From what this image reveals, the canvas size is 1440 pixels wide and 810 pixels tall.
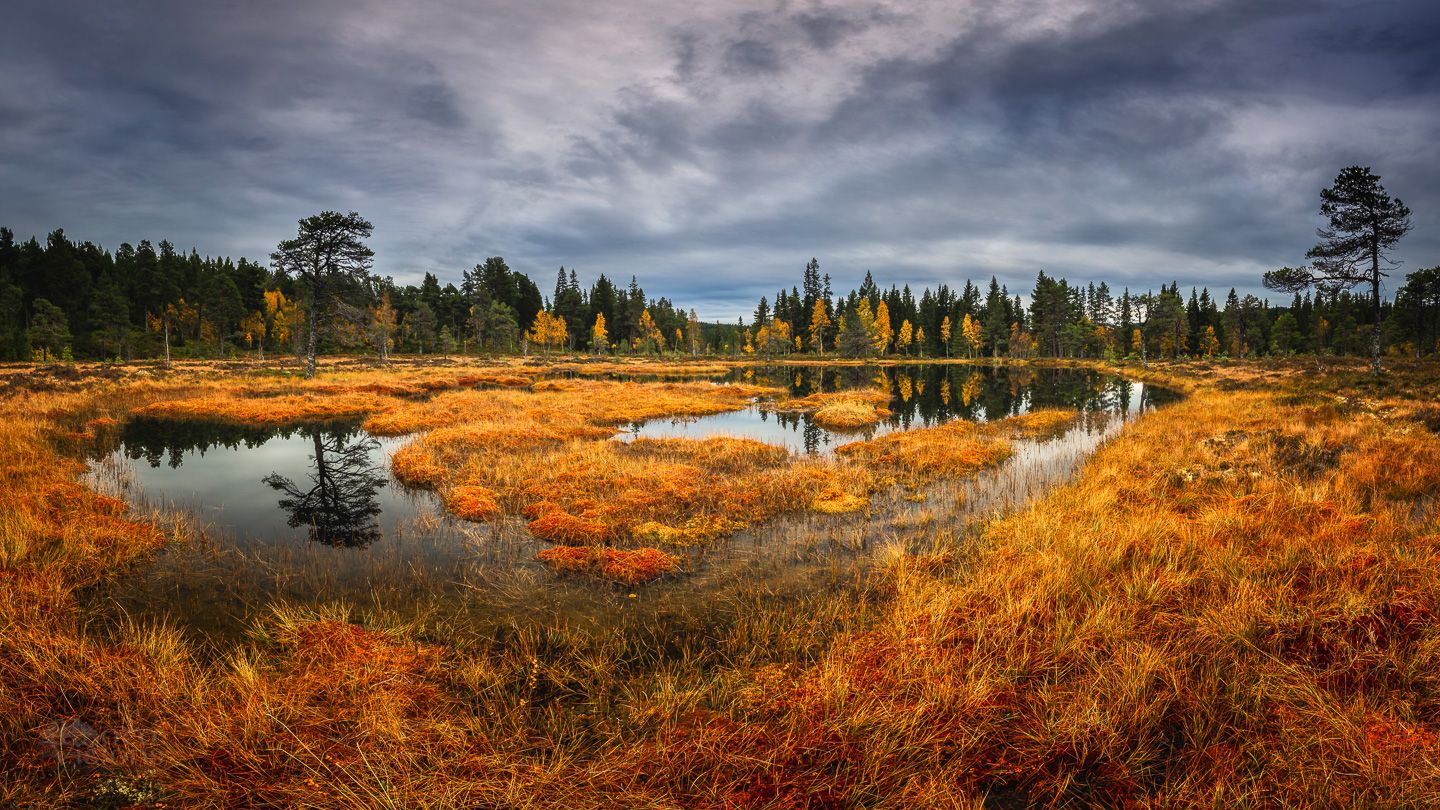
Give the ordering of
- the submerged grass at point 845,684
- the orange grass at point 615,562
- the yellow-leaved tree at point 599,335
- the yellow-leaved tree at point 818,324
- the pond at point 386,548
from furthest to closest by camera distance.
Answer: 1. the yellow-leaved tree at point 818,324
2. the yellow-leaved tree at point 599,335
3. the orange grass at point 615,562
4. the pond at point 386,548
5. the submerged grass at point 845,684

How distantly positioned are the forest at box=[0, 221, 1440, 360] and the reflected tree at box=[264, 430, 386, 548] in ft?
94.7

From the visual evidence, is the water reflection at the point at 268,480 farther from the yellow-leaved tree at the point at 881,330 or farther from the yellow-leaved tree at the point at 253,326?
the yellow-leaved tree at the point at 881,330

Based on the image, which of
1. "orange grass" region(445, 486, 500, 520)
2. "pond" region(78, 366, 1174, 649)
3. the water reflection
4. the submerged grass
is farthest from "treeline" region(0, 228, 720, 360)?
the submerged grass

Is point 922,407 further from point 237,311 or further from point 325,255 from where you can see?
point 237,311

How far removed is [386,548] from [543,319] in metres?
93.8

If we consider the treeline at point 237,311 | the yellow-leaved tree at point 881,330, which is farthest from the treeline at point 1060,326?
the treeline at point 237,311

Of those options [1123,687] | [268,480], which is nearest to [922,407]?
[1123,687]

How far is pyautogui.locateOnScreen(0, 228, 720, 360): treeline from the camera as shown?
Answer: 5734 centimetres

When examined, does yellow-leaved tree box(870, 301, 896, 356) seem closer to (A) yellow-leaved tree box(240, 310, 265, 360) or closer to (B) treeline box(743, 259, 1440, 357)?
(B) treeline box(743, 259, 1440, 357)

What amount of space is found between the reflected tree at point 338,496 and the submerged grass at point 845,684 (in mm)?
2581

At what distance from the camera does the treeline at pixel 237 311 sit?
188 ft

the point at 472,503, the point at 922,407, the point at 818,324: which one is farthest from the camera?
the point at 818,324

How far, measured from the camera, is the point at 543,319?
9806 centimetres

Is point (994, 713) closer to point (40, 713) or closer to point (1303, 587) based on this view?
point (1303, 587)
